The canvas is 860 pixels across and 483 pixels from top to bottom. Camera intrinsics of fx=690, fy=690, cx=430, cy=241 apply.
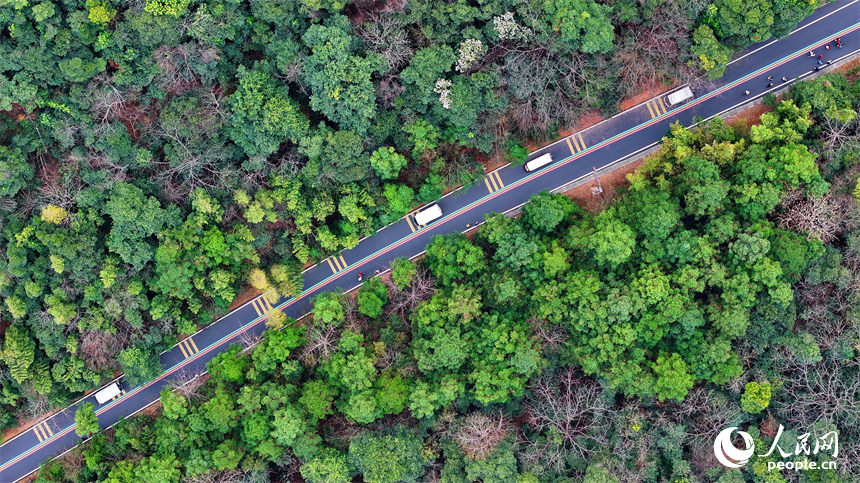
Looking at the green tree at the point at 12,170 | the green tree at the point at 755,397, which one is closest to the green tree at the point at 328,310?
the green tree at the point at 12,170

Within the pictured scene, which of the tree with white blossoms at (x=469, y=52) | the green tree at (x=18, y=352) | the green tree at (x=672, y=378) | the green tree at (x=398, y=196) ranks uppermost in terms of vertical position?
the tree with white blossoms at (x=469, y=52)

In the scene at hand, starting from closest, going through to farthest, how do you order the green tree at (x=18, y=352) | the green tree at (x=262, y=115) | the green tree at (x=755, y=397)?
the green tree at (x=755, y=397) → the green tree at (x=262, y=115) → the green tree at (x=18, y=352)

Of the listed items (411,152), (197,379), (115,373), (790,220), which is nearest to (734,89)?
(790,220)

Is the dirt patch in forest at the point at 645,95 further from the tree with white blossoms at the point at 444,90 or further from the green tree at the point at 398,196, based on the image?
the green tree at the point at 398,196

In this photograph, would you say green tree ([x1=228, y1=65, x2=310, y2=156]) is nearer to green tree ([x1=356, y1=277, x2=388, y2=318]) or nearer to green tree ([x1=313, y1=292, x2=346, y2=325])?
green tree ([x1=313, y1=292, x2=346, y2=325])

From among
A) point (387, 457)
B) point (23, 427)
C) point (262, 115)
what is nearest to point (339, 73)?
point (262, 115)

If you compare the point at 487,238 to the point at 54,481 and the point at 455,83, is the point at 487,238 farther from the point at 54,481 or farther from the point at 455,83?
the point at 54,481

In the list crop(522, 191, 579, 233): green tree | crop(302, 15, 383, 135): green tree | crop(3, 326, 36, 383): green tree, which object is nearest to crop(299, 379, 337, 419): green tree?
crop(302, 15, 383, 135): green tree
